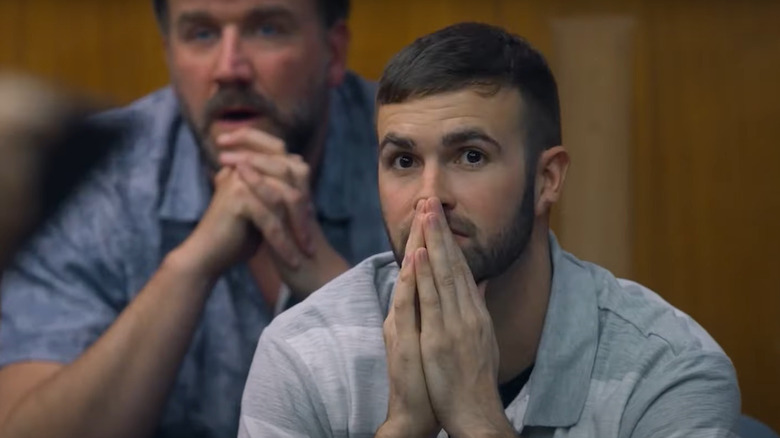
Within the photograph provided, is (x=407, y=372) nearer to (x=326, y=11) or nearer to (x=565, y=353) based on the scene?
(x=565, y=353)

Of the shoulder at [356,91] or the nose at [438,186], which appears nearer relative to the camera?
the nose at [438,186]

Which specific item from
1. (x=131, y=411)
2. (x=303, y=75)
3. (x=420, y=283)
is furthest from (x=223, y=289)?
(x=420, y=283)

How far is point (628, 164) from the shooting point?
162cm

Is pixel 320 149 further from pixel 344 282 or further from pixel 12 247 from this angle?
pixel 12 247

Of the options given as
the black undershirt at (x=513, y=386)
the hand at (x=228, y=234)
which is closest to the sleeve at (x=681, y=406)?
the black undershirt at (x=513, y=386)

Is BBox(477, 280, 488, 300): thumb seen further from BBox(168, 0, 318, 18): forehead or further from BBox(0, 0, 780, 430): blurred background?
BBox(168, 0, 318, 18): forehead

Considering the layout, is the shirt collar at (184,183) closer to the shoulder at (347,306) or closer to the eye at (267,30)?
the eye at (267,30)

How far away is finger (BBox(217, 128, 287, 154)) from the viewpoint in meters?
1.64

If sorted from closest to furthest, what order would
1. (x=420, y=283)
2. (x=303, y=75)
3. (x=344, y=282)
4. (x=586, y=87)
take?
(x=420, y=283) → (x=344, y=282) → (x=586, y=87) → (x=303, y=75)

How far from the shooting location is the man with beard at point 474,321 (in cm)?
129

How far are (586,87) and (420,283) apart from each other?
0.44 m

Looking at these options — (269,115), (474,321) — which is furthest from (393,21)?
(474,321)

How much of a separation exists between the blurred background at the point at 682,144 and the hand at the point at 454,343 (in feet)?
1.09

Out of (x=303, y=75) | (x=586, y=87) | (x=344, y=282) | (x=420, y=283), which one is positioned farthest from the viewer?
(x=303, y=75)
